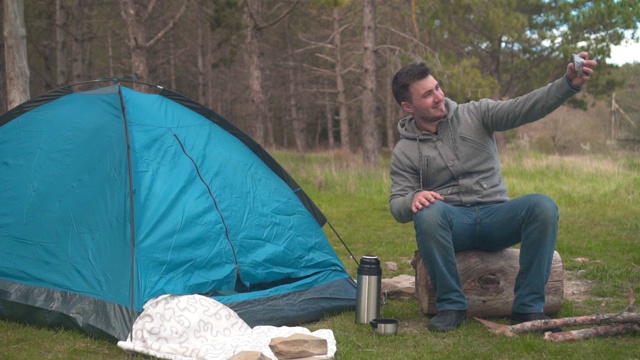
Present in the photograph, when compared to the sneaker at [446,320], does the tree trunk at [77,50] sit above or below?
above

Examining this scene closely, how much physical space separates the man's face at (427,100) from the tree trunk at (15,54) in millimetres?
6138

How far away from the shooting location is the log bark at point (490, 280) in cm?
437

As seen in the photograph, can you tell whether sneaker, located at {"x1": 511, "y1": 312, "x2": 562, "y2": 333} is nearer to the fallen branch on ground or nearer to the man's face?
the fallen branch on ground

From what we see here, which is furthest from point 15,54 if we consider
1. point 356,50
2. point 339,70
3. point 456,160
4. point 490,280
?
point 356,50

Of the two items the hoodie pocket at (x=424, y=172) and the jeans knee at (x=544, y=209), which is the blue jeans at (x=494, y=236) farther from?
the hoodie pocket at (x=424, y=172)

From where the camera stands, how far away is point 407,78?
4289mm

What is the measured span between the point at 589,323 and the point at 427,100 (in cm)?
149

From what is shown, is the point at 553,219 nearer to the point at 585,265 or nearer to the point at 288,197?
the point at 288,197

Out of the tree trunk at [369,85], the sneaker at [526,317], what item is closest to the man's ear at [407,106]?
the sneaker at [526,317]

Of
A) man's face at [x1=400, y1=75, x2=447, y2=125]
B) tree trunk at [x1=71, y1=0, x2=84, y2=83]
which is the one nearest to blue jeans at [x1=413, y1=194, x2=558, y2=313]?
man's face at [x1=400, y1=75, x2=447, y2=125]

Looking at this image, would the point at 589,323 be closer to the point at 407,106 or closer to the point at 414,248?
the point at 407,106

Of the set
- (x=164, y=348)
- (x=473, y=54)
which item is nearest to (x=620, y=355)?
(x=164, y=348)

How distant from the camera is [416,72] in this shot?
4297 millimetres

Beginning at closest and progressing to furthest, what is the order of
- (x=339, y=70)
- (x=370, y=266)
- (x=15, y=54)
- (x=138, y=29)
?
1. (x=370, y=266)
2. (x=15, y=54)
3. (x=138, y=29)
4. (x=339, y=70)
